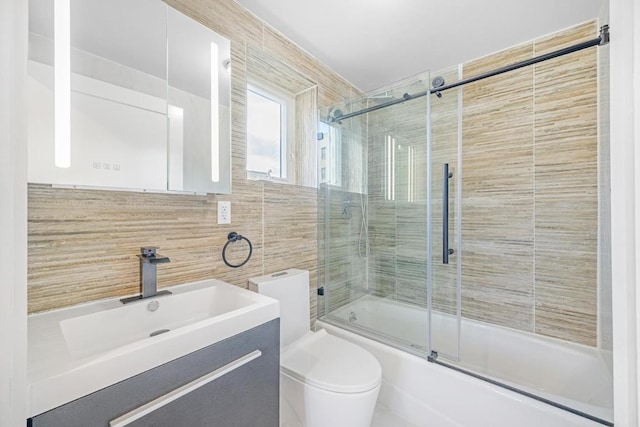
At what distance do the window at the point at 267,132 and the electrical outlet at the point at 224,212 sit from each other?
0.86 ft

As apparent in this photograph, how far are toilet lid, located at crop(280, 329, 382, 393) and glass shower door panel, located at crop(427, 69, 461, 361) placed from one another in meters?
0.59

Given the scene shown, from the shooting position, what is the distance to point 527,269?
1944 millimetres

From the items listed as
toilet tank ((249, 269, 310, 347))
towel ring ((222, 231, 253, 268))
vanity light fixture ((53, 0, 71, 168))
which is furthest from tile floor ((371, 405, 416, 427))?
vanity light fixture ((53, 0, 71, 168))

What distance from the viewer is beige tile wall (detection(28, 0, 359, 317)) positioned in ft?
3.22

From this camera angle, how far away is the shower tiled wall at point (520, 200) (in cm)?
175

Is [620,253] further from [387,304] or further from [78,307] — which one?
[387,304]

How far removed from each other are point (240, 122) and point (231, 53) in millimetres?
382

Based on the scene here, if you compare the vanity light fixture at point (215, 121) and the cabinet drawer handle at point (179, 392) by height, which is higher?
the vanity light fixture at point (215, 121)

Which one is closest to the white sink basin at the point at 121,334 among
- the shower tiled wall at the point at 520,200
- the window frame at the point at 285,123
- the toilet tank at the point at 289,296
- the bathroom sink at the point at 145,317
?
the bathroom sink at the point at 145,317

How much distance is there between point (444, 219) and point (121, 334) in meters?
1.79

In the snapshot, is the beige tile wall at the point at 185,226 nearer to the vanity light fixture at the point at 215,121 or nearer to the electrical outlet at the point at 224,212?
the electrical outlet at the point at 224,212

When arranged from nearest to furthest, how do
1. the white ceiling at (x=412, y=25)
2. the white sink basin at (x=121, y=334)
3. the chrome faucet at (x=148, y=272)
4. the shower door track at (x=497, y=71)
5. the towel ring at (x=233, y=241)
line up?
the white sink basin at (x=121, y=334), the chrome faucet at (x=148, y=272), the shower door track at (x=497, y=71), the towel ring at (x=233, y=241), the white ceiling at (x=412, y=25)

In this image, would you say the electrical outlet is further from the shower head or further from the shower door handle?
the shower head

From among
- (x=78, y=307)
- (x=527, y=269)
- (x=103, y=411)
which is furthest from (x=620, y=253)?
(x=527, y=269)
